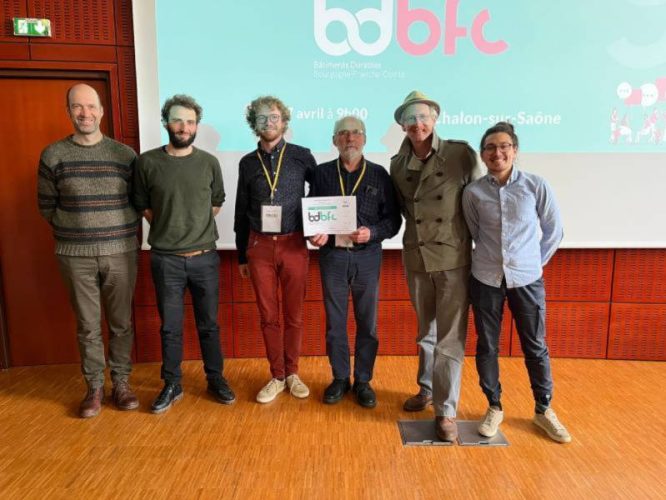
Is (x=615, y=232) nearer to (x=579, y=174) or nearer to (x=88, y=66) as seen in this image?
(x=579, y=174)

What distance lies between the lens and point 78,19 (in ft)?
10.1

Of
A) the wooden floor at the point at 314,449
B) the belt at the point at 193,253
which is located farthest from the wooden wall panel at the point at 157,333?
the belt at the point at 193,253

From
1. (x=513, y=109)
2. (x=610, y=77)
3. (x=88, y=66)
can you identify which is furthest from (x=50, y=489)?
(x=610, y=77)

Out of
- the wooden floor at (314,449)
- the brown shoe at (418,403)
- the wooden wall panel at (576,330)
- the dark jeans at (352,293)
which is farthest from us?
the wooden wall panel at (576,330)

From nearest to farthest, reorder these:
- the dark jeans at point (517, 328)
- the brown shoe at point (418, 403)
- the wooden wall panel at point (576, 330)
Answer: the dark jeans at point (517, 328) < the brown shoe at point (418, 403) < the wooden wall panel at point (576, 330)

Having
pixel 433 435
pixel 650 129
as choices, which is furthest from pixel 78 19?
pixel 650 129

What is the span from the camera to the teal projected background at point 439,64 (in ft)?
10.1

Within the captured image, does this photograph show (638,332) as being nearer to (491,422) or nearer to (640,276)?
(640,276)

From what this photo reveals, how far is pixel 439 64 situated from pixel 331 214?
4.68 feet

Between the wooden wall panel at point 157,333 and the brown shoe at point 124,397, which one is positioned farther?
the wooden wall panel at point 157,333

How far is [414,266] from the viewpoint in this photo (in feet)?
8.22

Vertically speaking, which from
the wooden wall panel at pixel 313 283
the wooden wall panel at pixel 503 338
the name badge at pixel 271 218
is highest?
the name badge at pixel 271 218

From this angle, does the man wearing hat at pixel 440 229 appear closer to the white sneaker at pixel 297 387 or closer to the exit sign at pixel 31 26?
the white sneaker at pixel 297 387

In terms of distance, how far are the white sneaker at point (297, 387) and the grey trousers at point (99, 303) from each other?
3.35ft
